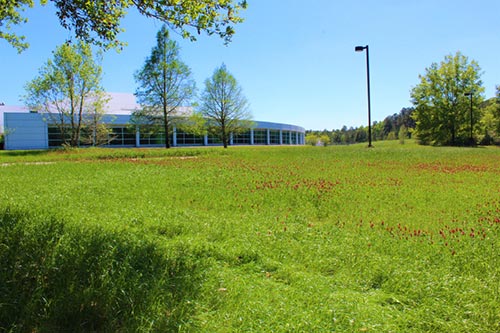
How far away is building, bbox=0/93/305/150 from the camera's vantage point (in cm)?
4103

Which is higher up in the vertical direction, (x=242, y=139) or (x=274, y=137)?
(x=274, y=137)

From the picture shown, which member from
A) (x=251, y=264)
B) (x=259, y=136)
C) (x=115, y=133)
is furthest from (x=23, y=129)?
(x=251, y=264)

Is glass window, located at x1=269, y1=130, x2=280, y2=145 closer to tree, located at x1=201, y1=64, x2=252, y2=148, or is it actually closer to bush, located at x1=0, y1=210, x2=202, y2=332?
tree, located at x1=201, y1=64, x2=252, y2=148

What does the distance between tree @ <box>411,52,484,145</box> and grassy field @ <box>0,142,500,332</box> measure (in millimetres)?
44186

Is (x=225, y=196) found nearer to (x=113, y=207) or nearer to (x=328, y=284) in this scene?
(x=113, y=207)

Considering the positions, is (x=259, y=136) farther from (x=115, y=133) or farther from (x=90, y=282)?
(x=90, y=282)

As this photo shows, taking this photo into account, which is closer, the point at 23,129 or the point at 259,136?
the point at 23,129

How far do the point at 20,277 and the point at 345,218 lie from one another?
204 inches

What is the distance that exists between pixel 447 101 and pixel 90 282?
177 ft

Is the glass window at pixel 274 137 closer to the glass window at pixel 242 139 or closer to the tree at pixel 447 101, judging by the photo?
the glass window at pixel 242 139

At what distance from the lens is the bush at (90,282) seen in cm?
261

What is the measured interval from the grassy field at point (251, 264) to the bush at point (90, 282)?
0.05ft

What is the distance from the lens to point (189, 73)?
3659cm

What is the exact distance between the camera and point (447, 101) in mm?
46500
